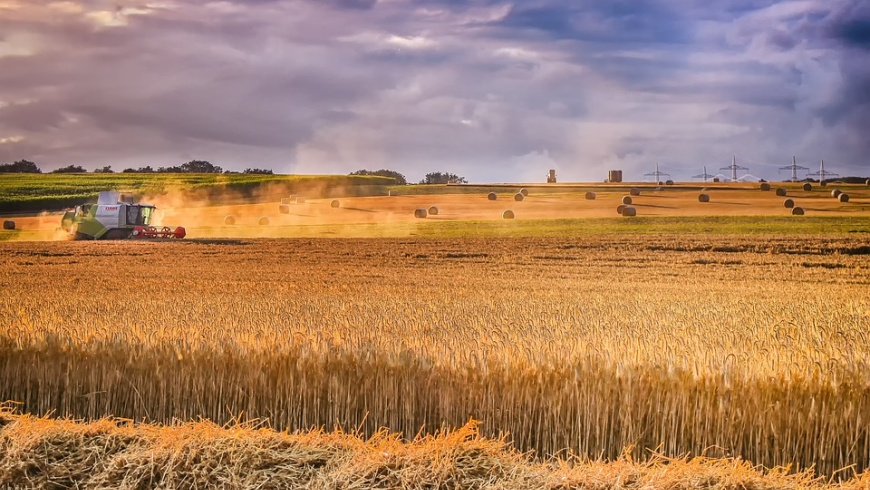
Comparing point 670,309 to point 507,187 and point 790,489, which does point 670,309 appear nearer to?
point 790,489

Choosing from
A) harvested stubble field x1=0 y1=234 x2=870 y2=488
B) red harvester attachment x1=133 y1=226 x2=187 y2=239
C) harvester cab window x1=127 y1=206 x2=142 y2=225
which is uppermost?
harvester cab window x1=127 y1=206 x2=142 y2=225

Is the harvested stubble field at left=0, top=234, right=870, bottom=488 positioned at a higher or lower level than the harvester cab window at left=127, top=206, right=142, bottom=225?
lower

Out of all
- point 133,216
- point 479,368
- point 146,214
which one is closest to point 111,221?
point 133,216

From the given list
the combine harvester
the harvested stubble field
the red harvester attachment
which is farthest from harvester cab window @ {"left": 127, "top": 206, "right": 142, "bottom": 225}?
the harvested stubble field

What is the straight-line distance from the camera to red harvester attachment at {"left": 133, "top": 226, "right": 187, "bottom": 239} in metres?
17.9

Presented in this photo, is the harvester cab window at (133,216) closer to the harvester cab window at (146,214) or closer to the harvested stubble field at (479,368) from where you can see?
the harvester cab window at (146,214)

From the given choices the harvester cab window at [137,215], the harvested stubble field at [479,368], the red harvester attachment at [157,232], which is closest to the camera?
the harvested stubble field at [479,368]

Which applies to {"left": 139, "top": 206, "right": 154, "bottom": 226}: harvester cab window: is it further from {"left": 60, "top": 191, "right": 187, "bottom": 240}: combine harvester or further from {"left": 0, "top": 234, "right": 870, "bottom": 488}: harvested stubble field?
{"left": 0, "top": 234, "right": 870, "bottom": 488}: harvested stubble field

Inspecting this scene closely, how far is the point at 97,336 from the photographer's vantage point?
21.0ft

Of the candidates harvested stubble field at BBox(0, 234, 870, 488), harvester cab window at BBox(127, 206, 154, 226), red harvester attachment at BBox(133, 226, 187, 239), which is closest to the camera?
harvested stubble field at BBox(0, 234, 870, 488)

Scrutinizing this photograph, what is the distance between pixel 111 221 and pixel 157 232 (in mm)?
1042

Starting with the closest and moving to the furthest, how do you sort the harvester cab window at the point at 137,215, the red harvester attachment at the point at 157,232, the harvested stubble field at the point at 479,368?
the harvested stubble field at the point at 479,368
the red harvester attachment at the point at 157,232
the harvester cab window at the point at 137,215

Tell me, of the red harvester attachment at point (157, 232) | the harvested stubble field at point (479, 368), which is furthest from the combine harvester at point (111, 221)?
the harvested stubble field at point (479, 368)

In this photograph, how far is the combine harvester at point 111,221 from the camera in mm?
17969
